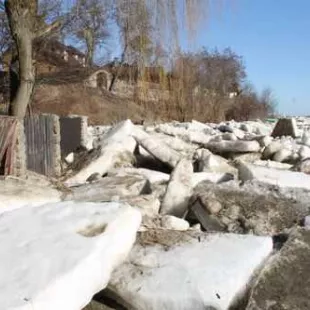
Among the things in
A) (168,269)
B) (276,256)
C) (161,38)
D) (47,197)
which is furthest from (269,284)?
(161,38)

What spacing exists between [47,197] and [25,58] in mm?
4364

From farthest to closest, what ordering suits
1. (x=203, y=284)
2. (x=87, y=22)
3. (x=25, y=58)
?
1. (x=87, y=22)
2. (x=25, y=58)
3. (x=203, y=284)

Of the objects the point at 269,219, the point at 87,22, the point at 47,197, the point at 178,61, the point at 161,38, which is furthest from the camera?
the point at 87,22

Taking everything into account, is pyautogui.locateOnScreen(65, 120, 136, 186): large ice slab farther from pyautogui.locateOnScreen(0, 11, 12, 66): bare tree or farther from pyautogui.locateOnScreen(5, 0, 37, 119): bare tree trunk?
pyautogui.locateOnScreen(0, 11, 12, 66): bare tree

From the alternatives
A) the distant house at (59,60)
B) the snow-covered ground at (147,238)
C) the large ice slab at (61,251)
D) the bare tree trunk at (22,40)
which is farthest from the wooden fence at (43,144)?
the distant house at (59,60)

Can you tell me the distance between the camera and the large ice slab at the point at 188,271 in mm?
2033

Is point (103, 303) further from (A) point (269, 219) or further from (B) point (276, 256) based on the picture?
(A) point (269, 219)

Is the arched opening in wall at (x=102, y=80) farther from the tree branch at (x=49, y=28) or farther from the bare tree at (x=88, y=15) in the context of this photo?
the tree branch at (x=49, y=28)

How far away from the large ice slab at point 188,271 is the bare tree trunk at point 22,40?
461 centimetres

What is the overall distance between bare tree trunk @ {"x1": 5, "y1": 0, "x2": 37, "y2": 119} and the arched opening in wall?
13.9 m

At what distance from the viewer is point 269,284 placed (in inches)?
83.4

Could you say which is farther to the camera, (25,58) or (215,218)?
(25,58)

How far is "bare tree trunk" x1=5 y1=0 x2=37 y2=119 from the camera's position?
6.87m

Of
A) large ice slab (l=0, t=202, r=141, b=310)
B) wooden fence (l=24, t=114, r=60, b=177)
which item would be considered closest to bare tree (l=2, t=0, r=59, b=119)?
wooden fence (l=24, t=114, r=60, b=177)
